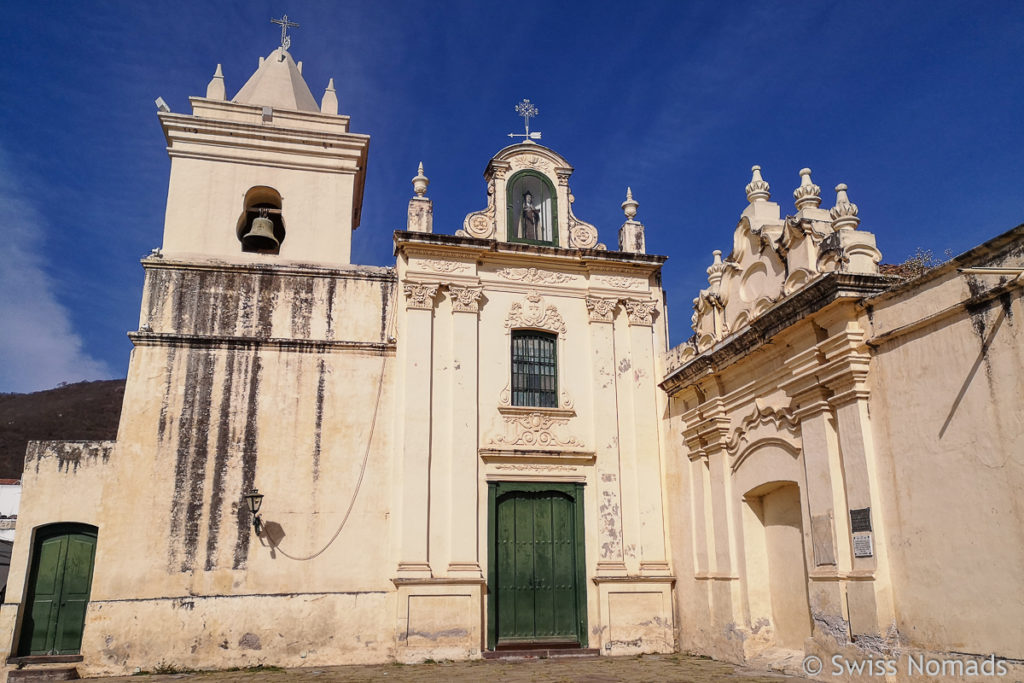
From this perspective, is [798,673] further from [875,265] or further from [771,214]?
[771,214]

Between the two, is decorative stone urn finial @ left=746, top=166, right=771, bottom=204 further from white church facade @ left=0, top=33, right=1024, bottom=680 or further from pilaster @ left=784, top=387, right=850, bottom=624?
pilaster @ left=784, top=387, right=850, bottom=624

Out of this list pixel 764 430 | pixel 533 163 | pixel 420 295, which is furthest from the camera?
pixel 533 163

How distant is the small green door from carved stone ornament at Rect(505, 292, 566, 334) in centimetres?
767

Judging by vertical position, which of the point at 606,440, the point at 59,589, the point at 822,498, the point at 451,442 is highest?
the point at 606,440

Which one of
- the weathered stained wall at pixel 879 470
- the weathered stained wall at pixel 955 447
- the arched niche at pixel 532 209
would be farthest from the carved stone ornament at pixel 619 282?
the weathered stained wall at pixel 955 447

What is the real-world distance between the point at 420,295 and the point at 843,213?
703 cm

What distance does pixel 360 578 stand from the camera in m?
12.9

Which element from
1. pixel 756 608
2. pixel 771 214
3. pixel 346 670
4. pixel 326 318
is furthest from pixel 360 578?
pixel 771 214

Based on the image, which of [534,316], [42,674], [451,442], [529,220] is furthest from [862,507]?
[42,674]

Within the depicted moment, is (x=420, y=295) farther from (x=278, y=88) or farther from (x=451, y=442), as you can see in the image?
(x=278, y=88)

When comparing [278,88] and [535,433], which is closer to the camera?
[535,433]

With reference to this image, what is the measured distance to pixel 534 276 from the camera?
48.7ft

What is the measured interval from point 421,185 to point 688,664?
9.21 m

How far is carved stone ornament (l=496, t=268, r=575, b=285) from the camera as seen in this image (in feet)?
48.4
